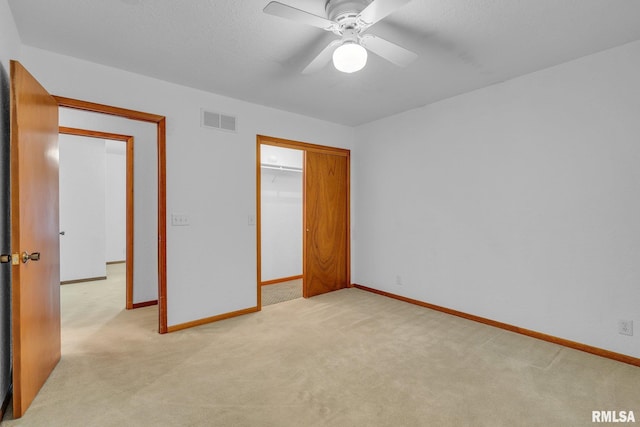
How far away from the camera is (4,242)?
75.5 inches

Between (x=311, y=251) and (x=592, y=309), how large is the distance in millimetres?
3007

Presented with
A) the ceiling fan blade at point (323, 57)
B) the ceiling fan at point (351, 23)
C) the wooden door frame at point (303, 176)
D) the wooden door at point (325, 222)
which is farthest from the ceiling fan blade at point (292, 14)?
the wooden door at point (325, 222)

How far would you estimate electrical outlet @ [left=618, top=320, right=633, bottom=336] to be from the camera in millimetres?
2387

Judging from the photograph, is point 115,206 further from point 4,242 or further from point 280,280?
point 4,242

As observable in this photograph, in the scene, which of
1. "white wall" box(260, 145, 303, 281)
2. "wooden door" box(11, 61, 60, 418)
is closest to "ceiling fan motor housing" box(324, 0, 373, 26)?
"wooden door" box(11, 61, 60, 418)

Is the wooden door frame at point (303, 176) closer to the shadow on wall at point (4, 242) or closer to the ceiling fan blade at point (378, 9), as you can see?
the shadow on wall at point (4, 242)

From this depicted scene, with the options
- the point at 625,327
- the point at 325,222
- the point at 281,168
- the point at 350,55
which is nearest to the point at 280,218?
the point at 281,168

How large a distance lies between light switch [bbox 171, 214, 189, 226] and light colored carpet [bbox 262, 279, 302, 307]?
148cm

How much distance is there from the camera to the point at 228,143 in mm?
3441

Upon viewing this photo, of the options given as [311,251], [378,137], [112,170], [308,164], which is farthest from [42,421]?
[112,170]

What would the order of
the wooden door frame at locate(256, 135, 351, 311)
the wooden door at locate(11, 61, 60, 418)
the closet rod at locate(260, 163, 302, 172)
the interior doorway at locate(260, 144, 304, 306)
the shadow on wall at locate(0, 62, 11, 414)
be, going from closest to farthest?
the wooden door at locate(11, 61, 60, 418) < the shadow on wall at locate(0, 62, 11, 414) < the wooden door frame at locate(256, 135, 351, 311) < the closet rod at locate(260, 163, 302, 172) < the interior doorway at locate(260, 144, 304, 306)

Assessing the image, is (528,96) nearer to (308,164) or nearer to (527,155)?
(527,155)

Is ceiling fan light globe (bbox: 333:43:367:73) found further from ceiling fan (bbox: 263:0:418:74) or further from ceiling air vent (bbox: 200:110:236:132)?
ceiling air vent (bbox: 200:110:236:132)

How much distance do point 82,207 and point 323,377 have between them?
5.10 metres
